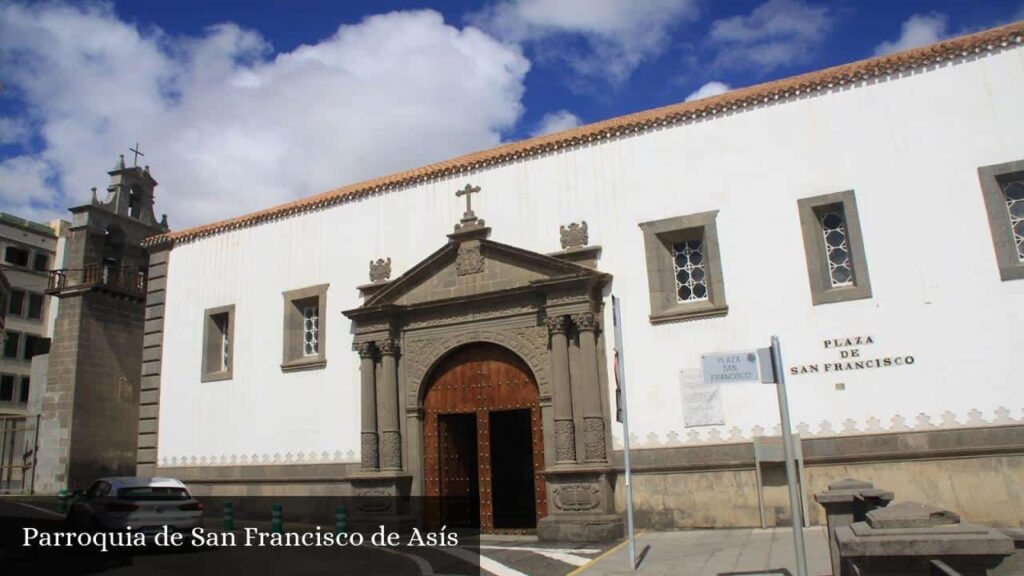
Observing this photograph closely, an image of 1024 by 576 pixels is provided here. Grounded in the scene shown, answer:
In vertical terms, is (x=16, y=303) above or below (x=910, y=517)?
above

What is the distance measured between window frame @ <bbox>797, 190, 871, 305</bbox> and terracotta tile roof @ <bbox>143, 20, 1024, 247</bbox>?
76.8 inches

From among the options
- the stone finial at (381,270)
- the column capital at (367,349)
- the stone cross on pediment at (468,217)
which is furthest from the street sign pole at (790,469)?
the stone finial at (381,270)

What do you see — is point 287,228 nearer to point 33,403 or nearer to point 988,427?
point 988,427

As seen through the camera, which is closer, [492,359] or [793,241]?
[793,241]

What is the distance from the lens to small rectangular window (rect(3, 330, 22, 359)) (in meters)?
41.2

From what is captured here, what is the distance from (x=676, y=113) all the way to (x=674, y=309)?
3495mm

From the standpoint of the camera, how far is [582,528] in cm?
1264

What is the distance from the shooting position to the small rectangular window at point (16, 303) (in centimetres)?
4188

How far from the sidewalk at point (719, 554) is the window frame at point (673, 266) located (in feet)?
11.6

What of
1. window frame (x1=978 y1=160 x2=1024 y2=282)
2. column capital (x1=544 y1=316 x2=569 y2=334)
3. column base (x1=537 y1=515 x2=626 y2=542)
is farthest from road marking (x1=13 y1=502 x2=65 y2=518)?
window frame (x1=978 y1=160 x2=1024 y2=282)

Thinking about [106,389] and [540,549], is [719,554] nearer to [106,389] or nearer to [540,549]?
[540,549]

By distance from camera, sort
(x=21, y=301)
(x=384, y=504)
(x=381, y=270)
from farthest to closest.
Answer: (x=21, y=301) → (x=381, y=270) → (x=384, y=504)

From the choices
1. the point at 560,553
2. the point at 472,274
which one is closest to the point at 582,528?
the point at 560,553

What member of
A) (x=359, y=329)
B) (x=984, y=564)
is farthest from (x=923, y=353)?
(x=359, y=329)
